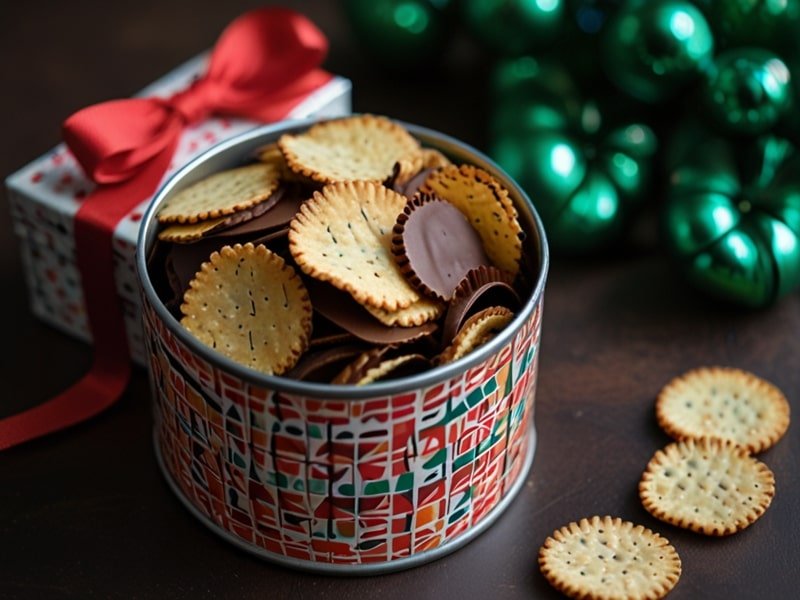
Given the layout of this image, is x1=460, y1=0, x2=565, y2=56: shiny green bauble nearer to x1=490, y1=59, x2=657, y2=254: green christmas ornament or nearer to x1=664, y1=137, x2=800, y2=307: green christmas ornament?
x1=490, y1=59, x2=657, y2=254: green christmas ornament

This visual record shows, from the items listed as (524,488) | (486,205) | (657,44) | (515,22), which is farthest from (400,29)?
(524,488)

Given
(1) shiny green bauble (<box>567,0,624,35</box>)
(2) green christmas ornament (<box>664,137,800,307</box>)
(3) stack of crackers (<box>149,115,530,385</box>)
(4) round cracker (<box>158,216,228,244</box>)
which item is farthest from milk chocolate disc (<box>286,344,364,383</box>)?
(1) shiny green bauble (<box>567,0,624,35</box>)

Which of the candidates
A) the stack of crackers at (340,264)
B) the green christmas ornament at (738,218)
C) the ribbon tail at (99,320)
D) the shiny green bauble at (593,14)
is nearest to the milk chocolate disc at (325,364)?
the stack of crackers at (340,264)

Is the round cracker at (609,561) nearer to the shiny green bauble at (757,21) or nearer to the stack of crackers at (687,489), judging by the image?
the stack of crackers at (687,489)

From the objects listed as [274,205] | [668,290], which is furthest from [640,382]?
[274,205]

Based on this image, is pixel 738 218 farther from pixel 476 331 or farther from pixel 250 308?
pixel 250 308
